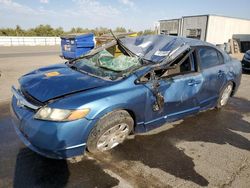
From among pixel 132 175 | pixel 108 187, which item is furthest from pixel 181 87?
pixel 108 187

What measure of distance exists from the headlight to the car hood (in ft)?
0.61

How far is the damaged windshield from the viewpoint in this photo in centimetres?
339

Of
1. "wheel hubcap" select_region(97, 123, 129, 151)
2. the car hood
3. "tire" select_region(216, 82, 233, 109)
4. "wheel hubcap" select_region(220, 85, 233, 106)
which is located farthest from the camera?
"wheel hubcap" select_region(220, 85, 233, 106)

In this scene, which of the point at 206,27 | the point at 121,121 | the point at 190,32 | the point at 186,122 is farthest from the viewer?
the point at 190,32

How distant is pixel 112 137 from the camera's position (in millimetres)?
3166

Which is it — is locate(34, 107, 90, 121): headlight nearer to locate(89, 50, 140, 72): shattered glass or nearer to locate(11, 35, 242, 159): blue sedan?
locate(11, 35, 242, 159): blue sedan

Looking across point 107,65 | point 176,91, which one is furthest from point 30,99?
point 176,91

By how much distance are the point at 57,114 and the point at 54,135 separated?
23 cm

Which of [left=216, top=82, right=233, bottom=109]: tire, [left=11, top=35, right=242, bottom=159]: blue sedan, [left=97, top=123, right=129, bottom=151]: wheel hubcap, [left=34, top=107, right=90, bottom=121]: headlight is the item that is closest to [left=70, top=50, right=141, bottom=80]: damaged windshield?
[left=11, top=35, right=242, bottom=159]: blue sedan

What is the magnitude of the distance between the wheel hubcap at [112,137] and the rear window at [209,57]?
195 cm

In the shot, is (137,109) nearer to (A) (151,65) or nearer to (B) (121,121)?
(B) (121,121)

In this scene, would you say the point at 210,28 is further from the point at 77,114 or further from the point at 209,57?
the point at 77,114

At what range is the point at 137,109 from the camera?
3.16m

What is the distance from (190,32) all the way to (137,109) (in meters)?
22.9
